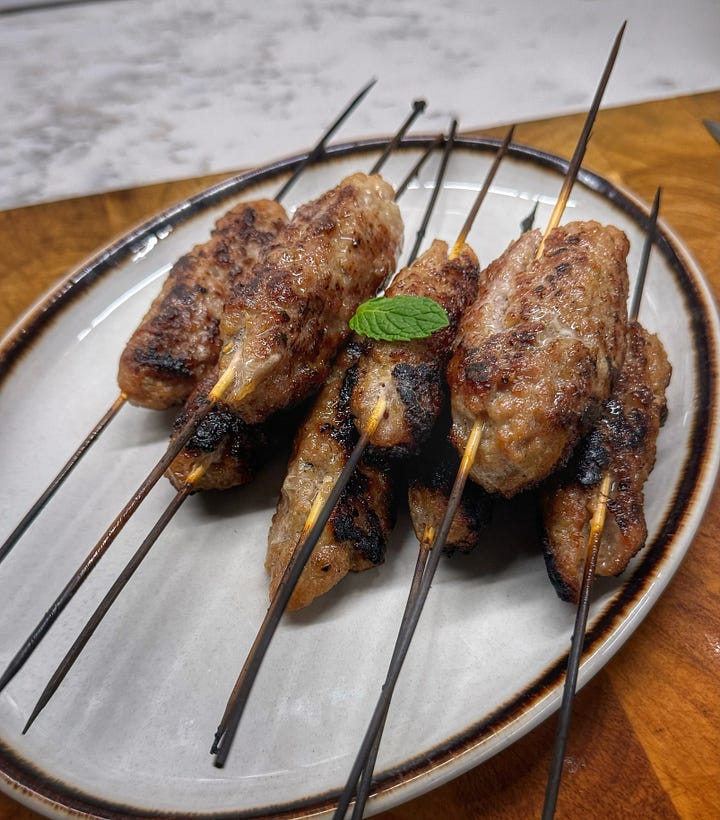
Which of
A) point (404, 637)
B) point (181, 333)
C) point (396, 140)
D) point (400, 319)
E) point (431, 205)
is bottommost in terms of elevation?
point (404, 637)

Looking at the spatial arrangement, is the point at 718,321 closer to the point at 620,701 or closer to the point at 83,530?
the point at 620,701

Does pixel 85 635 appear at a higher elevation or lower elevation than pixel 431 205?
lower

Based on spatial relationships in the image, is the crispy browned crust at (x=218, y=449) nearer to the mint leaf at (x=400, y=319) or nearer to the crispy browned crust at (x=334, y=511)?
the crispy browned crust at (x=334, y=511)

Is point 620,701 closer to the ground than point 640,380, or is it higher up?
closer to the ground

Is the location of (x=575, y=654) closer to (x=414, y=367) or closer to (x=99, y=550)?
(x=414, y=367)

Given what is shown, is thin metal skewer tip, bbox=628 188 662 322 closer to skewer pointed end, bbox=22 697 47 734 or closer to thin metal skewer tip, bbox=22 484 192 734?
thin metal skewer tip, bbox=22 484 192 734

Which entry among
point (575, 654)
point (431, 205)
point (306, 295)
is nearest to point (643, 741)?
point (575, 654)

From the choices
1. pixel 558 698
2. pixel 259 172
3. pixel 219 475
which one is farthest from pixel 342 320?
pixel 259 172
